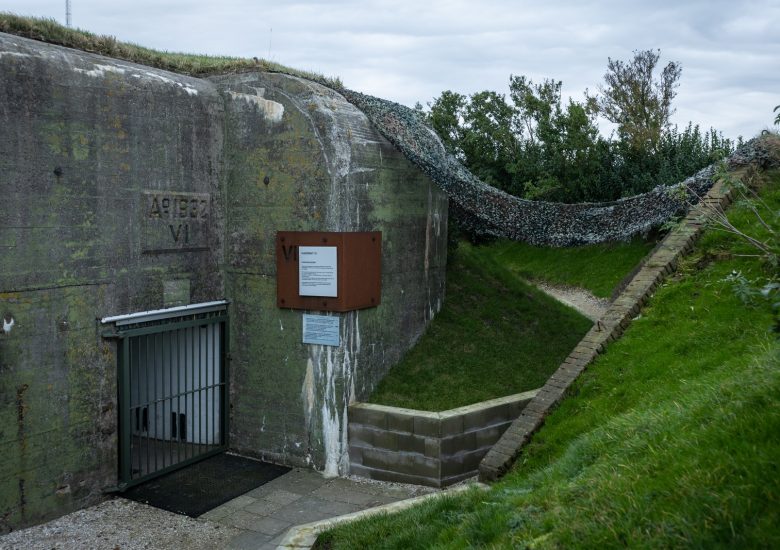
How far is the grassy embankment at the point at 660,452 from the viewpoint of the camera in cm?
362

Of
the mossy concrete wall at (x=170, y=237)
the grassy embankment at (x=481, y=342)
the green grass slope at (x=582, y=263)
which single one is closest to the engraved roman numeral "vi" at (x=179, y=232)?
the mossy concrete wall at (x=170, y=237)

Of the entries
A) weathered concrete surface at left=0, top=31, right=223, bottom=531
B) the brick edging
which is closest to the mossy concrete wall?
weathered concrete surface at left=0, top=31, right=223, bottom=531

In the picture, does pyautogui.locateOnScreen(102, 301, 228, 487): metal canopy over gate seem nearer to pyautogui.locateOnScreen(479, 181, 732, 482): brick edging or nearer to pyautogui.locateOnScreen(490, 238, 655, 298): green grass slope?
pyautogui.locateOnScreen(479, 181, 732, 482): brick edging

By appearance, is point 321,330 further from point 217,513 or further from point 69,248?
point 69,248

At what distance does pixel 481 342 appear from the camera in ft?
36.8

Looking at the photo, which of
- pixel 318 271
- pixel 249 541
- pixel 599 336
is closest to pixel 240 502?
pixel 249 541

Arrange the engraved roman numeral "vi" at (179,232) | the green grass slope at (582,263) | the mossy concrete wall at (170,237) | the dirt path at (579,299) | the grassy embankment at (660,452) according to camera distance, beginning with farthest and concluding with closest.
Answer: the green grass slope at (582,263)
the dirt path at (579,299)
the engraved roman numeral "vi" at (179,232)
the mossy concrete wall at (170,237)
the grassy embankment at (660,452)

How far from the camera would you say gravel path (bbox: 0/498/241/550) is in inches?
285

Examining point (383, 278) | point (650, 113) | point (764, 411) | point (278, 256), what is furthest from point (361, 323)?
point (650, 113)

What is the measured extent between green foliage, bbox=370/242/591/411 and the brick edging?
6.06 ft

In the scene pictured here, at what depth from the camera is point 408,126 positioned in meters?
10.3

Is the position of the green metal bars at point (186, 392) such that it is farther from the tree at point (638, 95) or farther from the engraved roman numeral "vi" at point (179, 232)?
the tree at point (638, 95)

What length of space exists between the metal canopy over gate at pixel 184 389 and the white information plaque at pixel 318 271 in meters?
1.32

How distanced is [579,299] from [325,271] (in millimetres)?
12788
